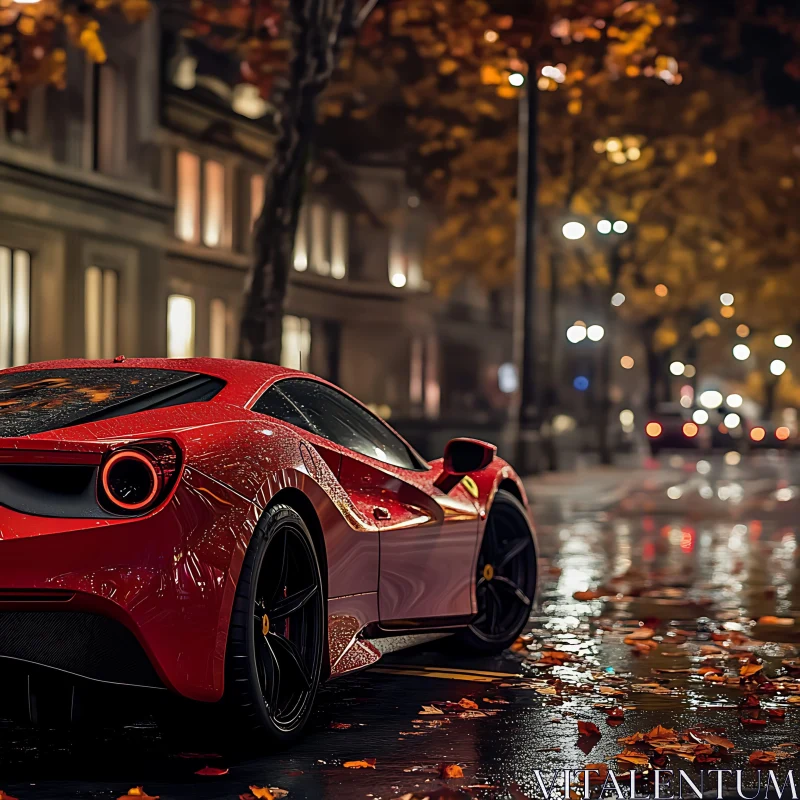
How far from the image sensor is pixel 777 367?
96.2 m

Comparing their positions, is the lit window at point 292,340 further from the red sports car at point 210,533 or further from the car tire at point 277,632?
the car tire at point 277,632

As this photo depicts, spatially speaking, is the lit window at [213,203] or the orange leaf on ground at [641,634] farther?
the lit window at [213,203]

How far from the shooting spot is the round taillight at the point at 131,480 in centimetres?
609

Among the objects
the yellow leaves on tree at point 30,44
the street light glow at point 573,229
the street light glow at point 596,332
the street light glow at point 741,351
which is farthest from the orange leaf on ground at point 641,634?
the street light glow at point 741,351

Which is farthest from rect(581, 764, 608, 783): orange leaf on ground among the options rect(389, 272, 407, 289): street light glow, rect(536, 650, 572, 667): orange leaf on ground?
rect(389, 272, 407, 289): street light glow

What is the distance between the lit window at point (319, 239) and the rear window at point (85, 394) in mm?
47756

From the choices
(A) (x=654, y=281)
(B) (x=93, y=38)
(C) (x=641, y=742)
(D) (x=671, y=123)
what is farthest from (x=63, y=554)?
(A) (x=654, y=281)

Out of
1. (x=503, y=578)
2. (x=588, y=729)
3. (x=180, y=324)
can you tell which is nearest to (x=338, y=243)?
(x=180, y=324)

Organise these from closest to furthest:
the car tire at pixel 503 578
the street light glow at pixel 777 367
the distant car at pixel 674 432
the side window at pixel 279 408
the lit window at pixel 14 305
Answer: the side window at pixel 279 408 < the car tire at pixel 503 578 < the lit window at pixel 14 305 < the distant car at pixel 674 432 < the street light glow at pixel 777 367

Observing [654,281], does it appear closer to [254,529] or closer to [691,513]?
[691,513]

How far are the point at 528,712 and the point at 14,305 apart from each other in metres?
23.7

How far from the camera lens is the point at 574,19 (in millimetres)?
24672

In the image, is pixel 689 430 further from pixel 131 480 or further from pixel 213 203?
pixel 131 480

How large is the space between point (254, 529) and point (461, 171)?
30.2 metres
